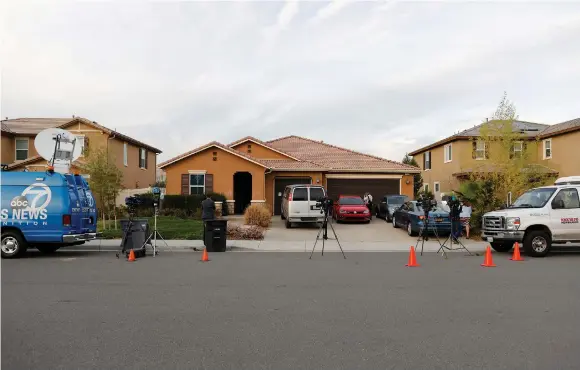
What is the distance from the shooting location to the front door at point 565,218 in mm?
14641

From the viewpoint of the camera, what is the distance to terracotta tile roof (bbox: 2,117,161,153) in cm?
3108

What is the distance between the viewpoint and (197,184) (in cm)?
2973

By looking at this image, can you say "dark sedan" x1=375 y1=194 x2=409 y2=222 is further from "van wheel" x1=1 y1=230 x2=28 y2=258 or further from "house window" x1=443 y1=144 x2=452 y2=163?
"van wheel" x1=1 y1=230 x2=28 y2=258

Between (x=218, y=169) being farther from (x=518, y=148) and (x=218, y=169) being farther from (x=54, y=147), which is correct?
(x=518, y=148)

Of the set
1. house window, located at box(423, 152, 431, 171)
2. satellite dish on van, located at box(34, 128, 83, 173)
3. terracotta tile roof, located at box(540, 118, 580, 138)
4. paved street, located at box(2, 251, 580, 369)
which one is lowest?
paved street, located at box(2, 251, 580, 369)

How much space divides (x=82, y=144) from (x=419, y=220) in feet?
62.3

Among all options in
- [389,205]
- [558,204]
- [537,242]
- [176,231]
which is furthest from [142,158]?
[558,204]

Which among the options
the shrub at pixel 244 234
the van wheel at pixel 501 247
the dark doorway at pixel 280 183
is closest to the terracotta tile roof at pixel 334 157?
the dark doorway at pixel 280 183

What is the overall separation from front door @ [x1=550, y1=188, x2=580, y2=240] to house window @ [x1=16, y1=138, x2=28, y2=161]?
104 feet

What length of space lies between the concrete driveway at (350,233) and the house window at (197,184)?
6273 millimetres

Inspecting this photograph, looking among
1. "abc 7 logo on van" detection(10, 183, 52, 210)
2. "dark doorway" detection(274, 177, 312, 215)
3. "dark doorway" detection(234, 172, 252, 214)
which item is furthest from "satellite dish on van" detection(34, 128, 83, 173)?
"dark doorway" detection(234, 172, 252, 214)

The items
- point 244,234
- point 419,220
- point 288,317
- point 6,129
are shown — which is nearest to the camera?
point 288,317

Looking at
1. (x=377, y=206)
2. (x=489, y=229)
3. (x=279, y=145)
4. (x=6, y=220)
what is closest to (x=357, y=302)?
(x=489, y=229)

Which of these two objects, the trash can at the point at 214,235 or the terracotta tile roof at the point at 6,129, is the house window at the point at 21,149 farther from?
the trash can at the point at 214,235
